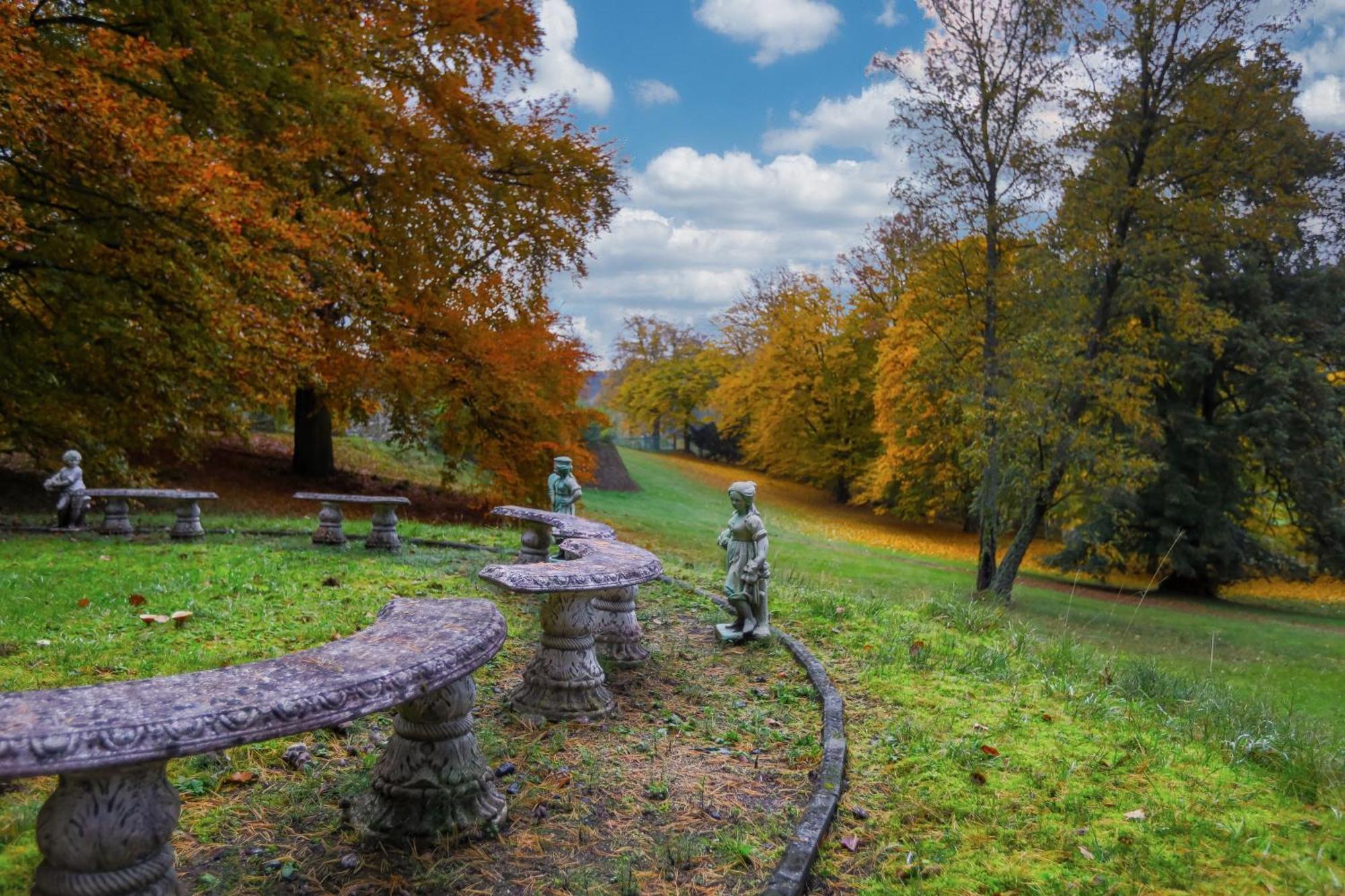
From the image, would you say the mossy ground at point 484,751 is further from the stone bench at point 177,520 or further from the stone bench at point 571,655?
the stone bench at point 177,520

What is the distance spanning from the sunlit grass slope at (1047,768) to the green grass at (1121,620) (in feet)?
3.39

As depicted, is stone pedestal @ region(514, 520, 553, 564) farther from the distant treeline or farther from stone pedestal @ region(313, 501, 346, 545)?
the distant treeline

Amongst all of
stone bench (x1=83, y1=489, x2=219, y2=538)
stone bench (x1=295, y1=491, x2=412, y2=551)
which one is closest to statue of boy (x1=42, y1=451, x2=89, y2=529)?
stone bench (x1=83, y1=489, x2=219, y2=538)

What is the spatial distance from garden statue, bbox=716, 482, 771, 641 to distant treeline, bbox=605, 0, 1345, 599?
26.0 ft

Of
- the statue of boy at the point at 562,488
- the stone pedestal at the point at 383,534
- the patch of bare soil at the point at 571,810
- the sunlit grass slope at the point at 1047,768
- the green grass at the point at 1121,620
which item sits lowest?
the green grass at the point at 1121,620

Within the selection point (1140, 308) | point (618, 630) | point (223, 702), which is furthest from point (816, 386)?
point (223, 702)

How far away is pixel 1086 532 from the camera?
17.7 metres

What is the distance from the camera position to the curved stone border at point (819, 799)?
3314 mm

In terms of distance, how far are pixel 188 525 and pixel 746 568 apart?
8017 millimetres

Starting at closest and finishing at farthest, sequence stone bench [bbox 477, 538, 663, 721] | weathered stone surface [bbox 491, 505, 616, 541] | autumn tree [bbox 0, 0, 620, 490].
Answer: stone bench [bbox 477, 538, 663, 721] → weathered stone surface [bbox 491, 505, 616, 541] → autumn tree [bbox 0, 0, 620, 490]

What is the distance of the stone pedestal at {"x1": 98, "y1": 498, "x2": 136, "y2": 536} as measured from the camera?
10.6m

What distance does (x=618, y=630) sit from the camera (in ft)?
21.2

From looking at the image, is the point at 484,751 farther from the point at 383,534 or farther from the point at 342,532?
the point at 342,532

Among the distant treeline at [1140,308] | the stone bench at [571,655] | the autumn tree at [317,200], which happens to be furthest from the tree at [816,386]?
the stone bench at [571,655]
